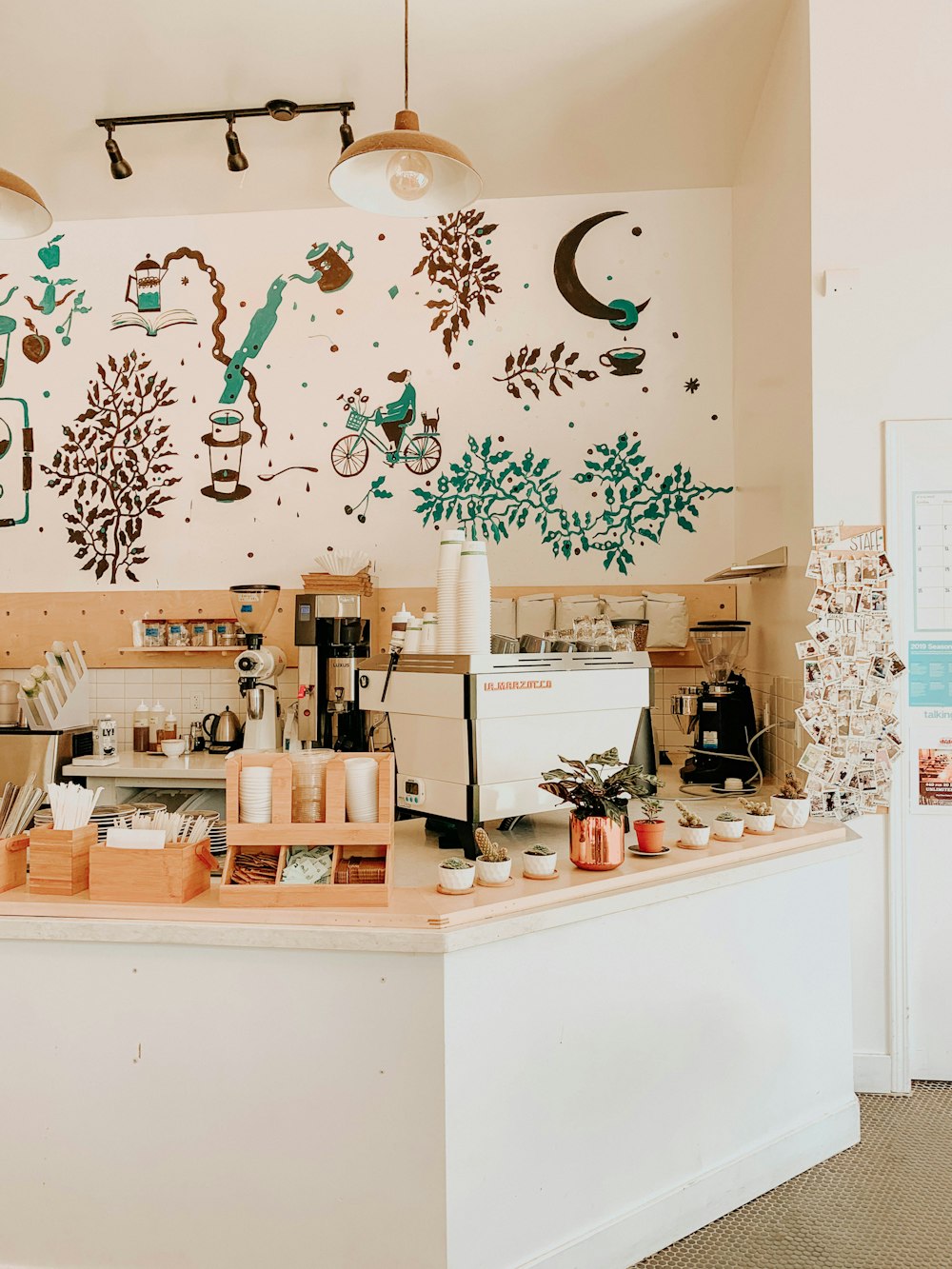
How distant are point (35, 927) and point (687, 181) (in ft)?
13.2

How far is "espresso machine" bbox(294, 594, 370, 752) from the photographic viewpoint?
12.8 ft

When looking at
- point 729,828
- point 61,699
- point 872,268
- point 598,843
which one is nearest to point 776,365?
point 872,268

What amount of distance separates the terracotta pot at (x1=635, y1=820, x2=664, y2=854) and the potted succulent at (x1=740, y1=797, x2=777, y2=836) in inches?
16.1

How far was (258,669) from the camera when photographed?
4.05 metres

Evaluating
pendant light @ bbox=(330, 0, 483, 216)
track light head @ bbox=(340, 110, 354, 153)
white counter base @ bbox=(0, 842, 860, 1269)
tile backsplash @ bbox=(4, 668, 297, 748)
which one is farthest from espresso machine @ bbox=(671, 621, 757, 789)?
track light head @ bbox=(340, 110, 354, 153)

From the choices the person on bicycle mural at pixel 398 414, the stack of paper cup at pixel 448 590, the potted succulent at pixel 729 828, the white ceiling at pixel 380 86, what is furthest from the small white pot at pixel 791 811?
the white ceiling at pixel 380 86

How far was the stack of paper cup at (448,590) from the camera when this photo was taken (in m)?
2.26

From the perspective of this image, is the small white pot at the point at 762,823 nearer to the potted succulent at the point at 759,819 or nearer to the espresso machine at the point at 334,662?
the potted succulent at the point at 759,819

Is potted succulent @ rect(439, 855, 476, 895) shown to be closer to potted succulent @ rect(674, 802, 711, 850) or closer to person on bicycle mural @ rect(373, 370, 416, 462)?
potted succulent @ rect(674, 802, 711, 850)

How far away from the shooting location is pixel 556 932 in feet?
6.47

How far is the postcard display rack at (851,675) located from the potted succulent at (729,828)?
55 centimetres

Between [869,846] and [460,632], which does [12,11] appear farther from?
[869,846]

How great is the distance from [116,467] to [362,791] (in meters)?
3.30

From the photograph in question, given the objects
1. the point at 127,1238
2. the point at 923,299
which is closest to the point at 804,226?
the point at 923,299
